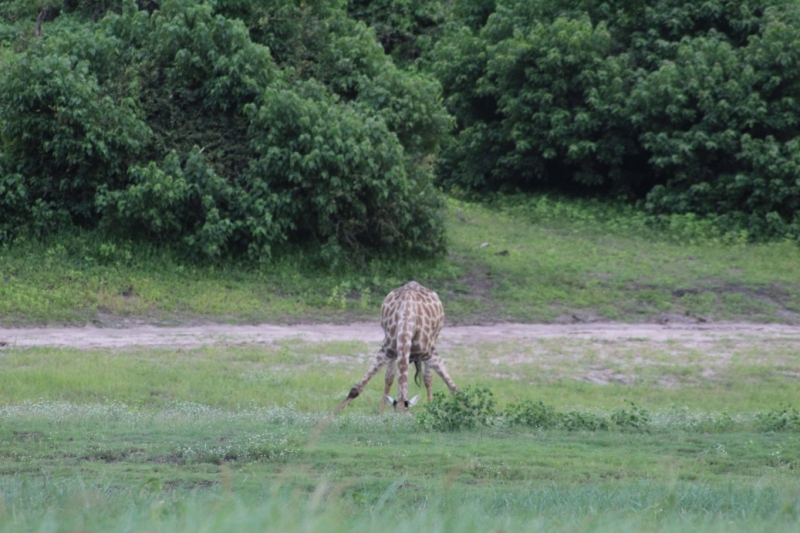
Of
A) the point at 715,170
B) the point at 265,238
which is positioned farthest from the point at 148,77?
the point at 715,170

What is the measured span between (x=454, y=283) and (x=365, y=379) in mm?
9270

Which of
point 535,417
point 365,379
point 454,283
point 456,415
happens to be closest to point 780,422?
point 535,417

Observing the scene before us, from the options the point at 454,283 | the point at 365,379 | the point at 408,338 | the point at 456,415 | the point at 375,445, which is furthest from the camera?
the point at 454,283

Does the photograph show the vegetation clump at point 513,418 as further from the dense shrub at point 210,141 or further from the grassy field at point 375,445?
the dense shrub at point 210,141

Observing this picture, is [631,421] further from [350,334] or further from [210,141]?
[210,141]

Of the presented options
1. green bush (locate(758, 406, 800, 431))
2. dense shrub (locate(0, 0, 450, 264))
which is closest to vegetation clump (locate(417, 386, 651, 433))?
green bush (locate(758, 406, 800, 431))

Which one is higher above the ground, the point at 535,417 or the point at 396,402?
the point at 535,417

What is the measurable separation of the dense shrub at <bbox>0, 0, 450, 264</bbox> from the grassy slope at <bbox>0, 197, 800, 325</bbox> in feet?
1.98

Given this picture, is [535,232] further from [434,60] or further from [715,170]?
[434,60]

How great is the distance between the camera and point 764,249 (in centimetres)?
2395

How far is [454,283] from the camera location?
20.9m

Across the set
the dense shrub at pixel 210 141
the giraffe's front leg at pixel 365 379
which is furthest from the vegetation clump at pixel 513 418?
the dense shrub at pixel 210 141

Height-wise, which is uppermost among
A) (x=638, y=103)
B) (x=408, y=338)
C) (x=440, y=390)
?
(x=638, y=103)

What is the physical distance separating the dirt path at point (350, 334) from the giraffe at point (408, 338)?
373 cm
